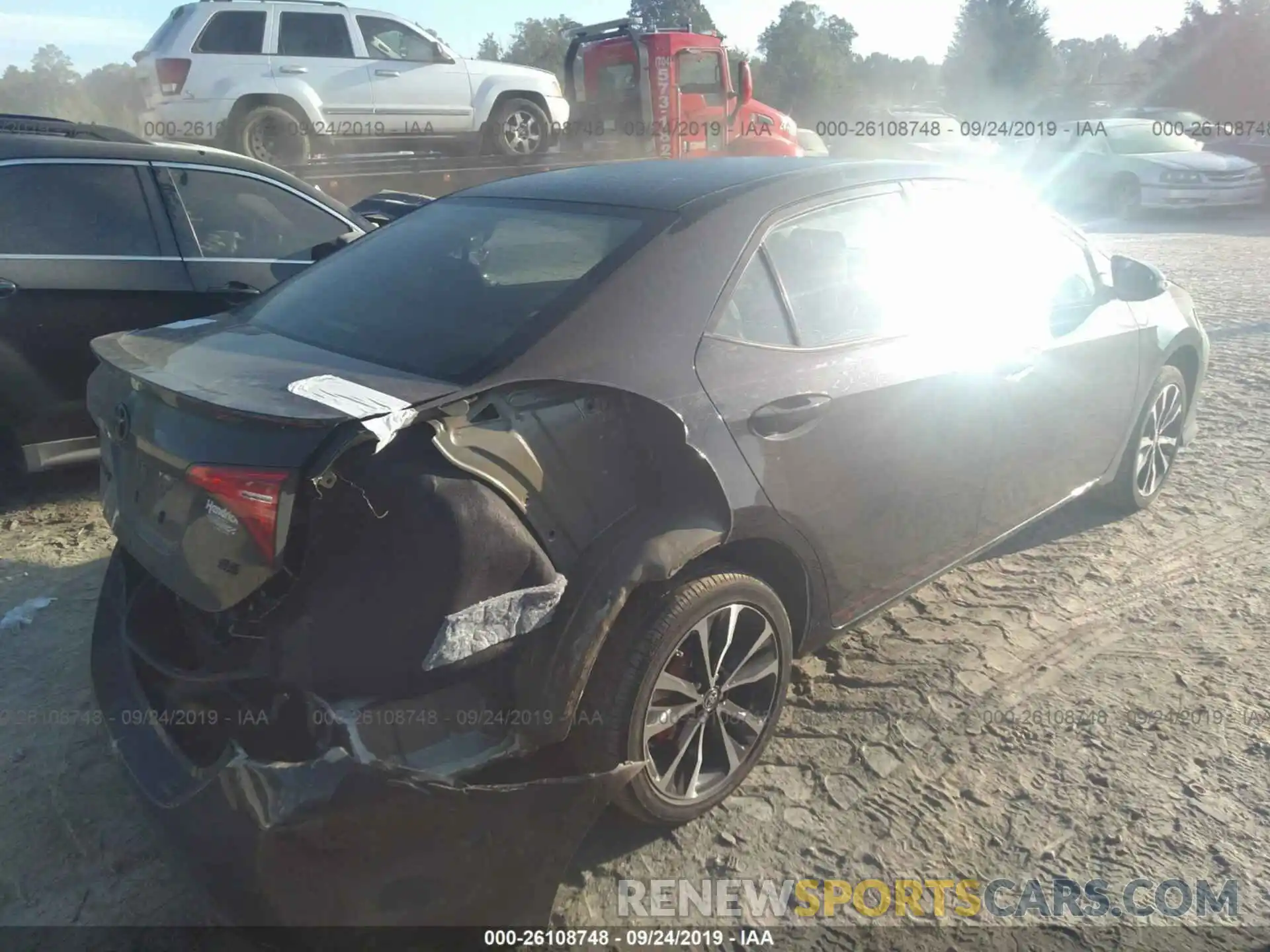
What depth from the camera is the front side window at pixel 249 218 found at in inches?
190

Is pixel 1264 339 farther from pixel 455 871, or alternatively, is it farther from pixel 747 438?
pixel 455 871

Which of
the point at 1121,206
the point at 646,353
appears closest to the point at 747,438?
the point at 646,353

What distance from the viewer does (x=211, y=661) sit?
7.43 feet

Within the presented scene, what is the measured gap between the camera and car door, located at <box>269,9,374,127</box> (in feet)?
33.0

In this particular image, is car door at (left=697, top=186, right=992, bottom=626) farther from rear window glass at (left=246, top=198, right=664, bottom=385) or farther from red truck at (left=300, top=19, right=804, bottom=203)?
red truck at (left=300, top=19, right=804, bottom=203)

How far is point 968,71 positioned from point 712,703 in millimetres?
57815

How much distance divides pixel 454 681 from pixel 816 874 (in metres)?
1.13

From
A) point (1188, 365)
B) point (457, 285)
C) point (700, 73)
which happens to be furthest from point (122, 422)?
point (700, 73)

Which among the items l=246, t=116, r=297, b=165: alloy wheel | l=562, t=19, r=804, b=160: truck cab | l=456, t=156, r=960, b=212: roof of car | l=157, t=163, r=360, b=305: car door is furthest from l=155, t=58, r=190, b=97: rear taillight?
l=456, t=156, r=960, b=212: roof of car

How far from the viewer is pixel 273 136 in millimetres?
10164

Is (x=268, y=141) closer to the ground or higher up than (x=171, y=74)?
closer to the ground

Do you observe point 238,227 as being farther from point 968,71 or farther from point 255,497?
point 968,71

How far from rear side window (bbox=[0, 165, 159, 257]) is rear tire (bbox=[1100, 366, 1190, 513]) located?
4700mm

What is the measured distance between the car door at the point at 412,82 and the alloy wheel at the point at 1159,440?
8936mm
